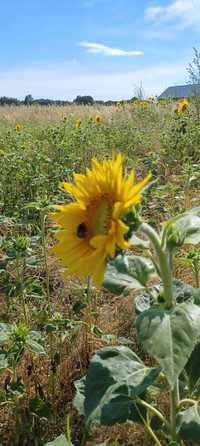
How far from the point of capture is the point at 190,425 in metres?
1.10

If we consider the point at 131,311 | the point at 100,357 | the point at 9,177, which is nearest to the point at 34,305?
the point at 131,311

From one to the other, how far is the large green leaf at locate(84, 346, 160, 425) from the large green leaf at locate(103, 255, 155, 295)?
149 mm

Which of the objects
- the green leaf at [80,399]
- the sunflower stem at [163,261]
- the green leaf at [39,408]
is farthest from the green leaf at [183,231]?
the green leaf at [39,408]

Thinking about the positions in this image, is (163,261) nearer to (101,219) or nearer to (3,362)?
(101,219)

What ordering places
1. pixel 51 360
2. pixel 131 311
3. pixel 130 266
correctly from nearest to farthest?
pixel 130 266, pixel 51 360, pixel 131 311

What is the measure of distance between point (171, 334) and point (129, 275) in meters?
0.20

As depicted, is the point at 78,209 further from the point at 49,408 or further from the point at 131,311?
the point at 131,311

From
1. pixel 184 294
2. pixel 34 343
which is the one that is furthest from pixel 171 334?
pixel 34 343

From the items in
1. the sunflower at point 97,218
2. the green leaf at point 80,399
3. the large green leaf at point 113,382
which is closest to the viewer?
the sunflower at point 97,218

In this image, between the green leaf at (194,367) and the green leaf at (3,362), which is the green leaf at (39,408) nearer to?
the green leaf at (3,362)

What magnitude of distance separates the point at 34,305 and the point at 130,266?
44.8 inches

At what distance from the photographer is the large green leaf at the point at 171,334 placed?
2.78 feet

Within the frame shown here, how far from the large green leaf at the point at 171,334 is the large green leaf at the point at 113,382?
0.17m

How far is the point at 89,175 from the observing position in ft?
3.10
